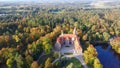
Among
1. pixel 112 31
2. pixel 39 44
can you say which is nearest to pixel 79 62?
pixel 39 44

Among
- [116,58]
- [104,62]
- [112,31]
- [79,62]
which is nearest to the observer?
[79,62]

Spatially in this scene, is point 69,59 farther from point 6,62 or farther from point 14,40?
point 14,40

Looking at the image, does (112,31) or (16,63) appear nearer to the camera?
(16,63)

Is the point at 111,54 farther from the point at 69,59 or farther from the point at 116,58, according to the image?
the point at 69,59

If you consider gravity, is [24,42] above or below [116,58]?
above

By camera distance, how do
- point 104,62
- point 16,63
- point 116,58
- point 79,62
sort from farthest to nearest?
point 116,58
point 104,62
point 79,62
point 16,63

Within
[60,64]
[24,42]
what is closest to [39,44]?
[24,42]
